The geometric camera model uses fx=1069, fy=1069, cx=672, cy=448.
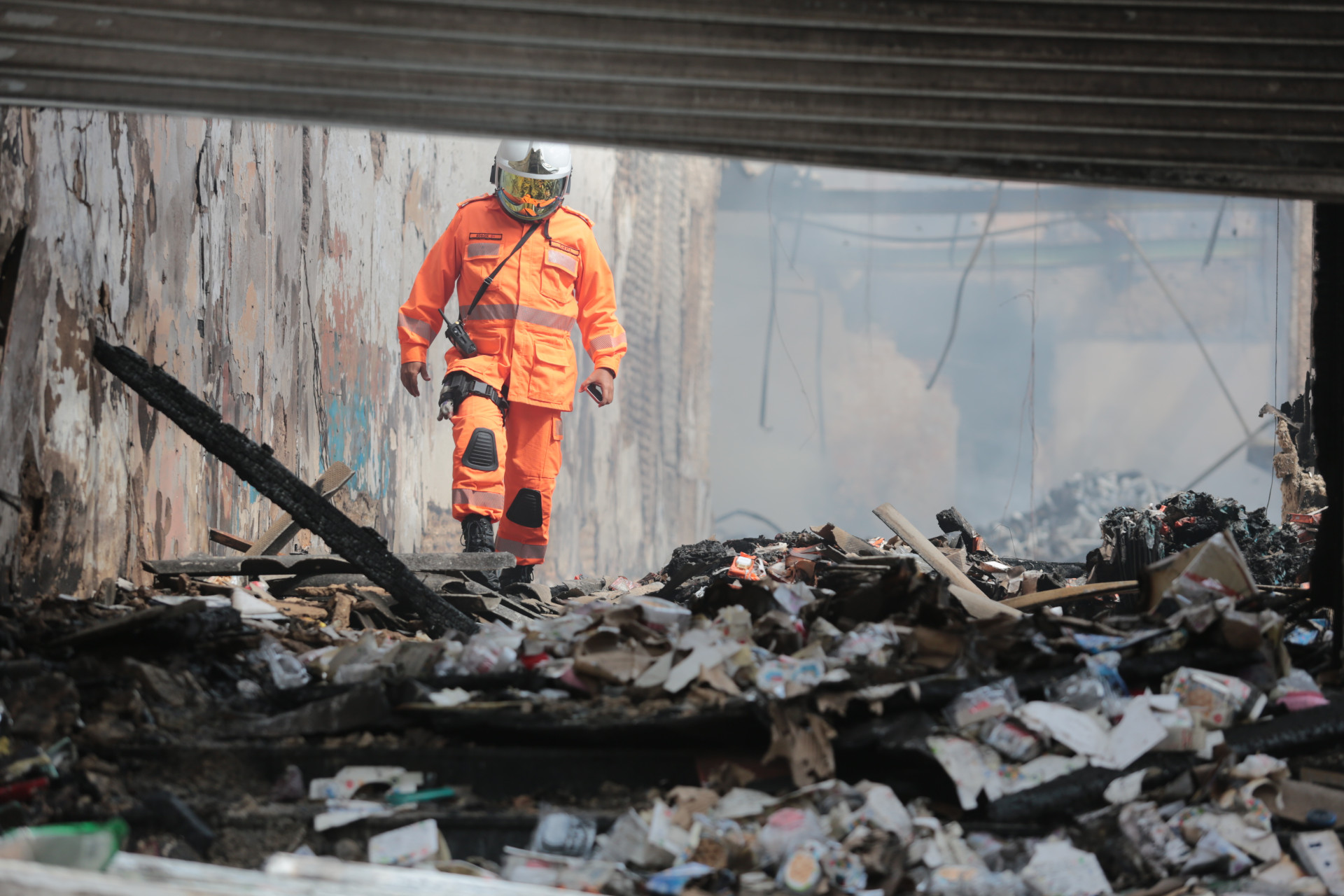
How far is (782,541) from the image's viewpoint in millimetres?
6152

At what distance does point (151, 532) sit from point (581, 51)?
2396 mm

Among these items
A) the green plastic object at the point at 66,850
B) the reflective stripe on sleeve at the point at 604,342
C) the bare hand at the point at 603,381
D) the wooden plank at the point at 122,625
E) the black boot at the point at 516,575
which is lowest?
the black boot at the point at 516,575

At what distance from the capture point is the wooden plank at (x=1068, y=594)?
10.8 ft

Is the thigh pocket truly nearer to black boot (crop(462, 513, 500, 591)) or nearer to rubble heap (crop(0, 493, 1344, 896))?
black boot (crop(462, 513, 500, 591))

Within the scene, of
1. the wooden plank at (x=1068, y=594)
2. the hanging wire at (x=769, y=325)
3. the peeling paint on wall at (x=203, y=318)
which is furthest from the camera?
the hanging wire at (x=769, y=325)

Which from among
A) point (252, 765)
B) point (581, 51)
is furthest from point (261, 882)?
point (581, 51)

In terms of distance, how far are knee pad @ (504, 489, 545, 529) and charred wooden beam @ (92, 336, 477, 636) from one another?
2.36 metres

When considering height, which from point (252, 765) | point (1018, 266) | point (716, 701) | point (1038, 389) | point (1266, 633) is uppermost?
point (1018, 266)

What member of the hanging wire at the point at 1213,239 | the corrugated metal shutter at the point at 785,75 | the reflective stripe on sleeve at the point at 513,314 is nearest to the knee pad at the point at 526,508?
the reflective stripe on sleeve at the point at 513,314

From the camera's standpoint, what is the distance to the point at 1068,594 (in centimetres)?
338

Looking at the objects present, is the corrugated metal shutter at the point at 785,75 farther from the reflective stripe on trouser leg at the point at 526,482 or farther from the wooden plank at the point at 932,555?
the reflective stripe on trouser leg at the point at 526,482

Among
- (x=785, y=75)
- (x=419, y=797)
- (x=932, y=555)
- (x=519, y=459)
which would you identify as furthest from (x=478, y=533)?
(x=785, y=75)

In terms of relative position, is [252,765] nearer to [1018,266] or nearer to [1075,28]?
[1075,28]

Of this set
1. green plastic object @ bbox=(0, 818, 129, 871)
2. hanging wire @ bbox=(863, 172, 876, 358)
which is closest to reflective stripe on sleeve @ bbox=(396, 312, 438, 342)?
green plastic object @ bbox=(0, 818, 129, 871)
